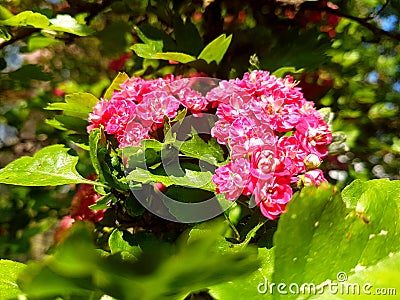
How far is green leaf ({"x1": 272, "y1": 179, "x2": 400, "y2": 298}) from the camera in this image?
1.39 ft

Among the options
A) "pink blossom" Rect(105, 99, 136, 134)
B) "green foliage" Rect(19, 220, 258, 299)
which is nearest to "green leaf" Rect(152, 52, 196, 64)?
"pink blossom" Rect(105, 99, 136, 134)

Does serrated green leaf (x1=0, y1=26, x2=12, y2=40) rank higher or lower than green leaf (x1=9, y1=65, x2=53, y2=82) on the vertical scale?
higher

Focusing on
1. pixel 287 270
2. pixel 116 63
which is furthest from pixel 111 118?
pixel 116 63

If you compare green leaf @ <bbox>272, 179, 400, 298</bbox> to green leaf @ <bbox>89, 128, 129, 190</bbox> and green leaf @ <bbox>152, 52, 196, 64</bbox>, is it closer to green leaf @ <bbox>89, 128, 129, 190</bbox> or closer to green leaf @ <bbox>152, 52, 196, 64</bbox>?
green leaf @ <bbox>89, 128, 129, 190</bbox>

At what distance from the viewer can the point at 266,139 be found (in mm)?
685

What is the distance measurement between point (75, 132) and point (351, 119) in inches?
29.2

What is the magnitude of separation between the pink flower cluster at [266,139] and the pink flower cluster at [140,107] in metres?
0.05

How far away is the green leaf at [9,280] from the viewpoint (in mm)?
507

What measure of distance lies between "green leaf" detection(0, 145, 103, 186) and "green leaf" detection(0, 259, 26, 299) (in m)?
0.18

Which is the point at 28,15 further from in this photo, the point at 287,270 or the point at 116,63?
the point at 287,270

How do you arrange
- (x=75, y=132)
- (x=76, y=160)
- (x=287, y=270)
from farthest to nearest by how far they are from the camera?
(x=75, y=132) < (x=76, y=160) < (x=287, y=270)

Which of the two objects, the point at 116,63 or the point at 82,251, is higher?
the point at 82,251

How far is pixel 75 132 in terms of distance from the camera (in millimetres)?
933

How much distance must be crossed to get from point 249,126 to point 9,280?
1.10 ft
